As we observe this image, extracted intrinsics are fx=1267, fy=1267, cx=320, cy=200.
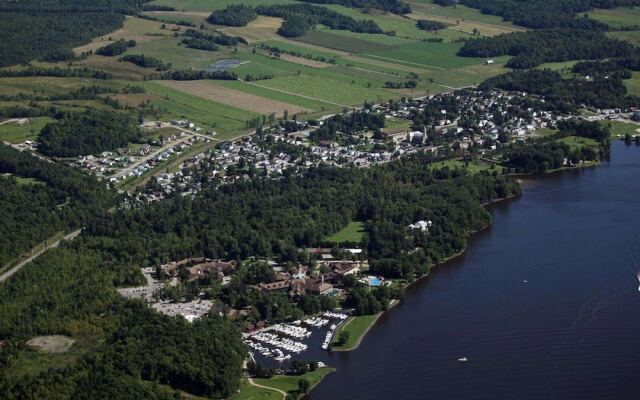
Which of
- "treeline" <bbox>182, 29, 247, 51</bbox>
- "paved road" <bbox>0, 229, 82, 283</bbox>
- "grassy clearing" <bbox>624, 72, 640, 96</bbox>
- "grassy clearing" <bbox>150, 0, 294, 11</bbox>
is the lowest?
"paved road" <bbox>0, 229, 82, 283</bbox>

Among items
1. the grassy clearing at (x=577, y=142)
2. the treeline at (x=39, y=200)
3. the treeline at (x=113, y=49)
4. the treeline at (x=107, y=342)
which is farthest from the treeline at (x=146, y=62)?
the treeline at (x=107, y=342)

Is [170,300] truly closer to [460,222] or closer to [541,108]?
[460,222]

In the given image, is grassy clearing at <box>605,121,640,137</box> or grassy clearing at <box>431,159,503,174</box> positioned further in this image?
grassy clearing at <box>605,121,640,137</box>

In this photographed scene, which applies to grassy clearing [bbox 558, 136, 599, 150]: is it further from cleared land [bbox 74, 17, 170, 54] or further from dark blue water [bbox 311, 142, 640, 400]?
cleared land [bbox 74, 17, 170, 54]

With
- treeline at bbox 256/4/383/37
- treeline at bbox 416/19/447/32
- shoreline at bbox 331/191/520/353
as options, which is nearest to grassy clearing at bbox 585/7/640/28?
treeline at bbox 416/19/447/32

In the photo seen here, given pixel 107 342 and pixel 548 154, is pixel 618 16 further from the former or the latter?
pixel 107 342

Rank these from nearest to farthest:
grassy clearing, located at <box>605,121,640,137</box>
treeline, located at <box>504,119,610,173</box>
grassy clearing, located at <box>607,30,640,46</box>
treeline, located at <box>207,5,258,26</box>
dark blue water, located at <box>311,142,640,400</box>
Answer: dark blue water, located at <box>311,142,640,400</box> → treeline, located at <box>504,119,610,173</box> → grassy clearing, located at <box>605,121,640,137</box> → grassy clearing, located at <box>607,30,640,46</box> → treeline, located at <box>207,5,258,26</box>

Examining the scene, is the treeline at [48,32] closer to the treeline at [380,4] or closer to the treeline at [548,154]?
the treeline at [380,4]

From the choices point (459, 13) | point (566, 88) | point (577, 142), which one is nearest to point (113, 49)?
point (566, 88)
